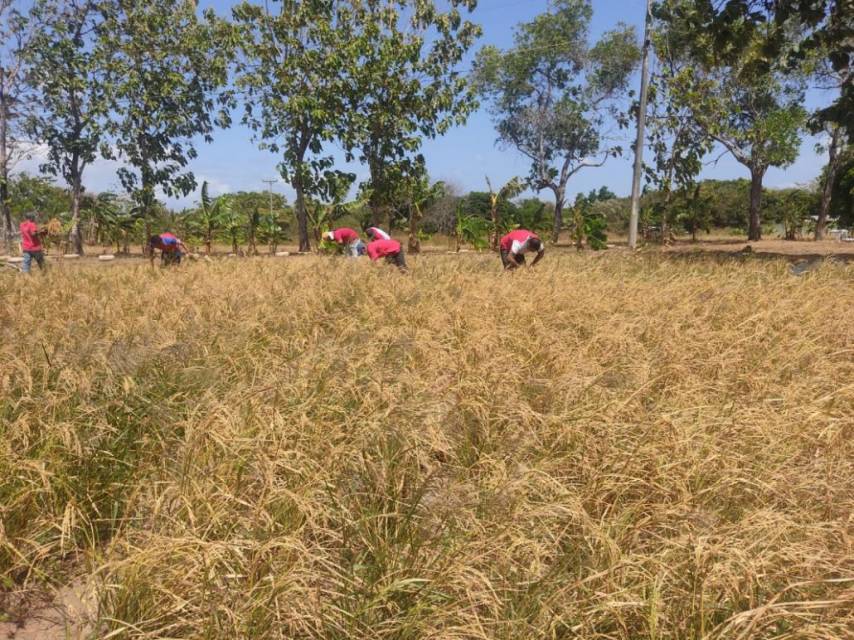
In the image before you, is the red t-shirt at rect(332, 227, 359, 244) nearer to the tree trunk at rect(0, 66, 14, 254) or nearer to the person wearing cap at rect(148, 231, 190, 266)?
the person wearing cap at rect(148, 231, 190, 266)

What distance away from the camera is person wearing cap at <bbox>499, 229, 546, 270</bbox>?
866cm

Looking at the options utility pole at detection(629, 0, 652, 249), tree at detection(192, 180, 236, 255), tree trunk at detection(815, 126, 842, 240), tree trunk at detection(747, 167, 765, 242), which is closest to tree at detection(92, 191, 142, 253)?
tree at detection(192, 180, 236, 255)

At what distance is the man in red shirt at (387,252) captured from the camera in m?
9.21

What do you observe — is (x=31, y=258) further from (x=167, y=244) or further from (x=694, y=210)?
(x=694, y=210)

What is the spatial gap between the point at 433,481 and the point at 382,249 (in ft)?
24.0

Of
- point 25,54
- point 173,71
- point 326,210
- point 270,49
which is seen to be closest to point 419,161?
point 326,210

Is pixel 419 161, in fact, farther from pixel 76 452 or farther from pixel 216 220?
pixel 76 452

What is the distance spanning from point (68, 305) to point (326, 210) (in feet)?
58.8

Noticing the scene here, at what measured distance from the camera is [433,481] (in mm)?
2262

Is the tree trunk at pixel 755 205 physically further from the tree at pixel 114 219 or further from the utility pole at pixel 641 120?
the tree at pixel 114 219

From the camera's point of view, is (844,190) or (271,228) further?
(844,190)

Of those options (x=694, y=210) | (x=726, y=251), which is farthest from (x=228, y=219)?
(x=694, y=210)

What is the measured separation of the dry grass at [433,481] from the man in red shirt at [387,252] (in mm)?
4875

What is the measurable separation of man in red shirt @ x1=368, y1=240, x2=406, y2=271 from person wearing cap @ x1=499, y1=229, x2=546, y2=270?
1.67m
